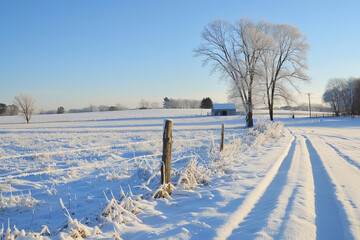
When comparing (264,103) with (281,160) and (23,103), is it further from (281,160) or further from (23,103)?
(23,103)

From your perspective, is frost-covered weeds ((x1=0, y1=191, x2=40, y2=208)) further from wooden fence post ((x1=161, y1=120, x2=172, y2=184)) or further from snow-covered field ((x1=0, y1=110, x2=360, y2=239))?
wooden fence post ((x1=161, y1=120, x2=172, y2=184))

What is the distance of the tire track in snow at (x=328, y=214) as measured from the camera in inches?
101

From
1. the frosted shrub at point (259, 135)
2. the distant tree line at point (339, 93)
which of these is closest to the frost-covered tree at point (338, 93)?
the distant tree line at point (339, 93)

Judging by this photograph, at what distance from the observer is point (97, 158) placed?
914 cm

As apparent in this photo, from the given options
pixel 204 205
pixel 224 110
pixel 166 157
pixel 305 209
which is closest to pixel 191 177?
pixel 166 157

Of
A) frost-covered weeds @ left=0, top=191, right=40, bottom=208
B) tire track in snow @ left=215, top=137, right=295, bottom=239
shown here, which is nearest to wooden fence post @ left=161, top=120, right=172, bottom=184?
tire track in snow @ left=215, top=137, right=295, bottom=239

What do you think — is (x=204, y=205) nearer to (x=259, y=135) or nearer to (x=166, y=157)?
(x=166, y=157)

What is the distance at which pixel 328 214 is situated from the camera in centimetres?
305

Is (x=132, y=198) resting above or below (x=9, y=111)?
below

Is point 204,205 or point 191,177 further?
point 191,177

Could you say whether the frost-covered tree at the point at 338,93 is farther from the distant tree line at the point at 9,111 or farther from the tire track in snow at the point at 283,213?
the distant tree line at the point at 9,111

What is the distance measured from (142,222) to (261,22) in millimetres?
24627

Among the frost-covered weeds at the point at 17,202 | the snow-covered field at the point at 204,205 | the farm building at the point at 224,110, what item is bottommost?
the frost-covered weeds at the point at 17,202

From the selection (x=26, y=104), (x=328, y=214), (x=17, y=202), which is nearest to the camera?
(x=328, y=214)
